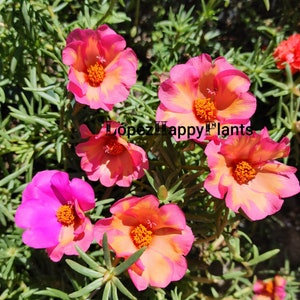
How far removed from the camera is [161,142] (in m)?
1.39

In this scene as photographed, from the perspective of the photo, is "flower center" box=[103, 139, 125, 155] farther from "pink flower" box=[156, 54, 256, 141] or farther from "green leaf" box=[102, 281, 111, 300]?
"green leaf" box=[102, 281, 111, 300]

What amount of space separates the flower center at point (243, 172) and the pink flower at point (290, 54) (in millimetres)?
566

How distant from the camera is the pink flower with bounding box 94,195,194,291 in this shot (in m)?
1.20

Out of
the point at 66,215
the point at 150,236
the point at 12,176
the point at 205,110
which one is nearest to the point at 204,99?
the point at 205,110

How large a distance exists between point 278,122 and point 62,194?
846 mm

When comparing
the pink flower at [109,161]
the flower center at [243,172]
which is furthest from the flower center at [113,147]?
the flower center at [243,172]

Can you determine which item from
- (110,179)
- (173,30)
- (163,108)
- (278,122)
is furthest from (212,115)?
(173,30)

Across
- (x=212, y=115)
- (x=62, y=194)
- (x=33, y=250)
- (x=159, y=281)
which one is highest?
(x=212, y=115)

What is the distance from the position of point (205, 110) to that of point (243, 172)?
8.3 inches

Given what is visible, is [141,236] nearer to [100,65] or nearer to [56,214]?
[56,214]

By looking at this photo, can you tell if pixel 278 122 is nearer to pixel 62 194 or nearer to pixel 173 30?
pixel 173 30

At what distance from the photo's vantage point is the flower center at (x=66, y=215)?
132 cm

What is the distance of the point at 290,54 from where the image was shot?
5.43 ft

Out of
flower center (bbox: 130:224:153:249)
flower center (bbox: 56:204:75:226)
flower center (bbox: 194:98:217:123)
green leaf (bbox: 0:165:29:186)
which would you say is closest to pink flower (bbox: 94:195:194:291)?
flower center (bbox: 130:224:153:249)
